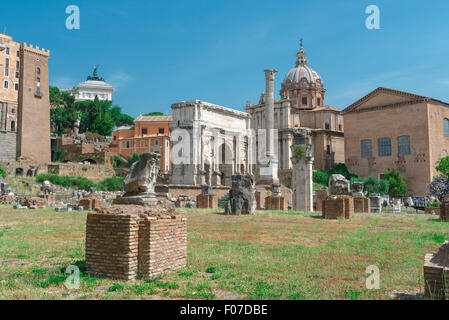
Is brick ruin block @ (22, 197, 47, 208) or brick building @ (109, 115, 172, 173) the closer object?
brick ruin block @ (22, 197, 47, 208)

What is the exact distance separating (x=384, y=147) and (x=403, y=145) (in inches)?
94.5

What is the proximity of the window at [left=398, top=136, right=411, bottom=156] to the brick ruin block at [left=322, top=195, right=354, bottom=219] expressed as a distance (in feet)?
126

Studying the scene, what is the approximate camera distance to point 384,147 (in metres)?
50.3

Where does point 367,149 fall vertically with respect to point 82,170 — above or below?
above

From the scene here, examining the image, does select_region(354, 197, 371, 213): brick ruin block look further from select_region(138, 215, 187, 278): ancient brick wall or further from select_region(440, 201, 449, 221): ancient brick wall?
select_region(138, 215, 187, 278): ancient brick wall

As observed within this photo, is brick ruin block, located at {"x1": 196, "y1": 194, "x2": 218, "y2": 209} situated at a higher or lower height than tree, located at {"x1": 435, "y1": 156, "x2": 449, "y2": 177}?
lower

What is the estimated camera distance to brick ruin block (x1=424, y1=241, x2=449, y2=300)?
432 centimetres

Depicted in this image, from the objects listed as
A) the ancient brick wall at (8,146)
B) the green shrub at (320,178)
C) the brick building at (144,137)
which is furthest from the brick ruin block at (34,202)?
the green shrub at (320,178)

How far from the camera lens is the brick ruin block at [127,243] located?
5.72m

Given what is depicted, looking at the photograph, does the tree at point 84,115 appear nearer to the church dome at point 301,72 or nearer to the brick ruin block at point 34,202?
the church dome at point 301,72

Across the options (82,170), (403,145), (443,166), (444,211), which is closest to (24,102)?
(82,170)

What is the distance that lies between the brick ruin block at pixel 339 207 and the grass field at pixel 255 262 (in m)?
1.08

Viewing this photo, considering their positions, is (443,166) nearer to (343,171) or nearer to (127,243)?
(343,171)

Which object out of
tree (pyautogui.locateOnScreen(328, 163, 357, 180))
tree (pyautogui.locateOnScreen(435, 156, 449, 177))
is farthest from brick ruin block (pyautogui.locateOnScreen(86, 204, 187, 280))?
tree (pyautogui.locateOnScreen(328, 163, 357, 180))
